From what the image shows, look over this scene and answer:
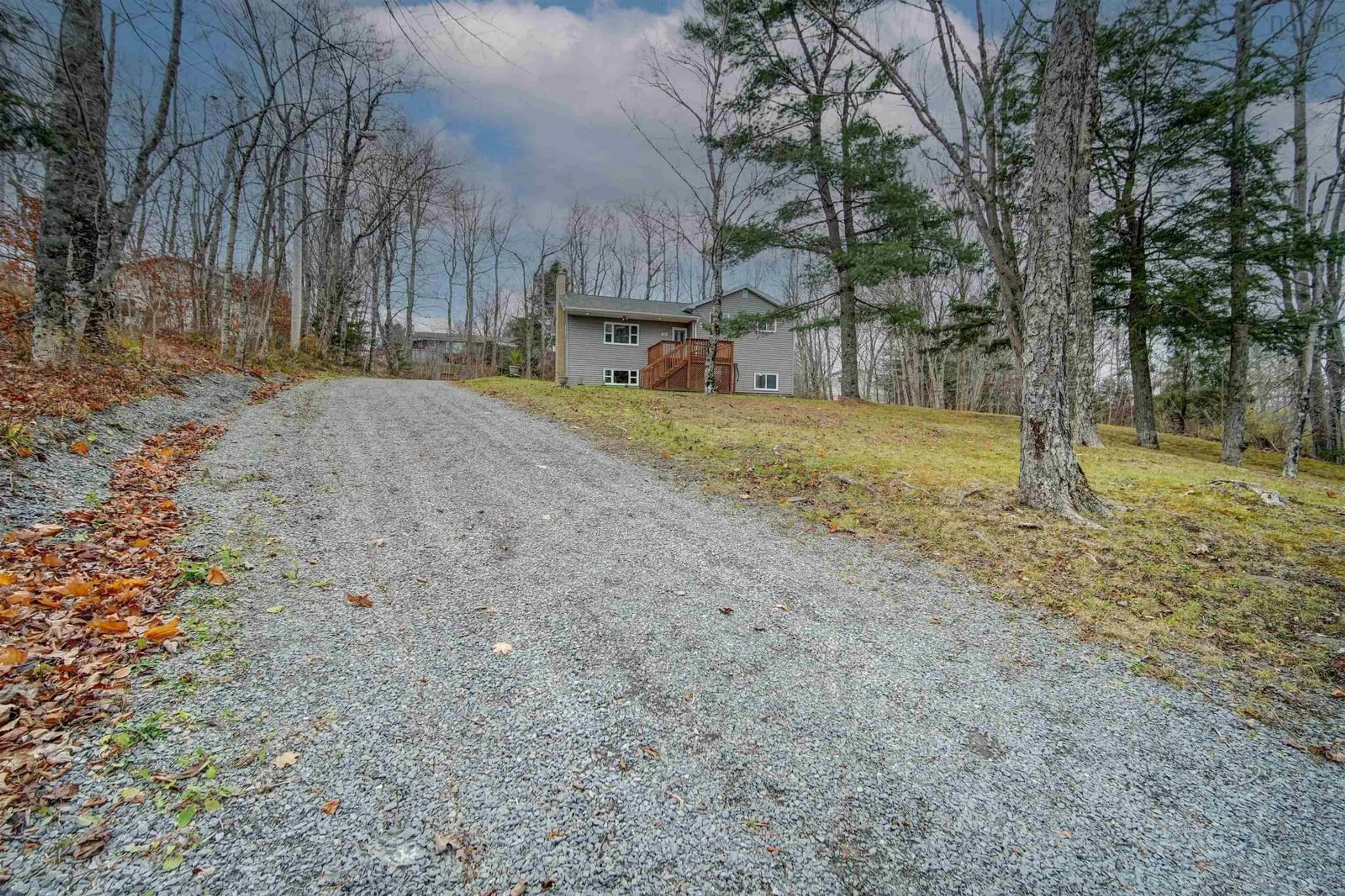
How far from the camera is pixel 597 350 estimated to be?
2359 cm

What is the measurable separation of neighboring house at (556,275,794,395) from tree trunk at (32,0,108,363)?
16.3m

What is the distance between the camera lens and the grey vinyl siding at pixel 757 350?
24.8 m

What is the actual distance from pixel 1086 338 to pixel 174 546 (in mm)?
14032

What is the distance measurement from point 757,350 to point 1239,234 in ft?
54.1

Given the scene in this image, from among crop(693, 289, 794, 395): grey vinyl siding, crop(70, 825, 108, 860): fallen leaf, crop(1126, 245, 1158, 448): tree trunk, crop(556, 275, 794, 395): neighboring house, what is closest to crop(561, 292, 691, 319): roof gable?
crop(556, 275, 794, 395): neighboring house

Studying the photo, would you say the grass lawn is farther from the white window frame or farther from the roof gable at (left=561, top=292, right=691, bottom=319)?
the white window frame

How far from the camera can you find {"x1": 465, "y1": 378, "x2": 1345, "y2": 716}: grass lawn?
276 cm

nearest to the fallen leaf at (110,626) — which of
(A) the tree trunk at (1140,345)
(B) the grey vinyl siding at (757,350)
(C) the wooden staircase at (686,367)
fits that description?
(A) the tree trunk at (1140,345)

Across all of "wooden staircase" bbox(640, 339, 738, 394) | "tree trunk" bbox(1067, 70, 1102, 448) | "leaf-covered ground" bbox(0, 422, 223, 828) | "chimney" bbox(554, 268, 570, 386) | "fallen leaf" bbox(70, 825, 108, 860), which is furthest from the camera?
"chimney" bbox(554, 268, 570, 386)

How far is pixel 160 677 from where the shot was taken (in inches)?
79.4

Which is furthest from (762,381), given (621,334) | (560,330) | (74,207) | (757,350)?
(74,207)

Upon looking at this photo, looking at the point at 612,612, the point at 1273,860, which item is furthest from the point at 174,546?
the point at 1273,860

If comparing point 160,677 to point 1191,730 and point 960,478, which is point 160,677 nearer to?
point 1191,730

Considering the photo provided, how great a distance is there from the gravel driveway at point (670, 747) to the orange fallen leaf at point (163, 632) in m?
0.16
